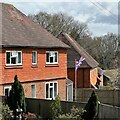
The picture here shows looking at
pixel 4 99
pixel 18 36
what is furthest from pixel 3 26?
pixel 4 99

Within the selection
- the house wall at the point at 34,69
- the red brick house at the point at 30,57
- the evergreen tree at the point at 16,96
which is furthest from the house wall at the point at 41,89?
the evergreen tree at the point at 16,96

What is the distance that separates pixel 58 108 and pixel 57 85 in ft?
32.2

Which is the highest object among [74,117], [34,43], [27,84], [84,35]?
[84,35]

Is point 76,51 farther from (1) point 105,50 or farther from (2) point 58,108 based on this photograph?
(1) point 105,50

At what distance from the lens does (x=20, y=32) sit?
29.1 metres

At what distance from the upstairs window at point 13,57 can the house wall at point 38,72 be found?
12.4 inches

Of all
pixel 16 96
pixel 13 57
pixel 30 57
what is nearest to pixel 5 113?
pixel 16 96

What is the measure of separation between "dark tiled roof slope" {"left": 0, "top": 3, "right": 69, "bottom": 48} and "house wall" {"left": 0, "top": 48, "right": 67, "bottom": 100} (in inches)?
21.6

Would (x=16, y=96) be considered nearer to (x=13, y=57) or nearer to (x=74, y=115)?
(x=74, y=115)

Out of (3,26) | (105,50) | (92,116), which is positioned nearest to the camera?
(92,116)

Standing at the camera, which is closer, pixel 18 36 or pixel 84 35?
pixel 18 36

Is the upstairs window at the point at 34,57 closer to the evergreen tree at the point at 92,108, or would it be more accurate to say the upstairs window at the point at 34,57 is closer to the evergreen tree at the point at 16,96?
the evergreen tree at the point at 16,96

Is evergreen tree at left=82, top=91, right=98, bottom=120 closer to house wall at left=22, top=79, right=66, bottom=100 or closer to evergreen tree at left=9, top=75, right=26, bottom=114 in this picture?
evergreen tree at left=9, top=75, right=26, bottom=114

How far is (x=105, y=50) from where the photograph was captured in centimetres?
8512
